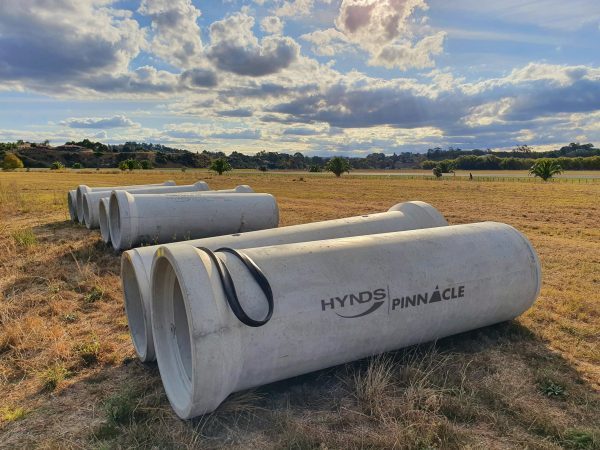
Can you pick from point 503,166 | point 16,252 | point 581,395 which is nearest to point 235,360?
point 581,395

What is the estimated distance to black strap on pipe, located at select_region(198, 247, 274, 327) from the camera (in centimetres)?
346

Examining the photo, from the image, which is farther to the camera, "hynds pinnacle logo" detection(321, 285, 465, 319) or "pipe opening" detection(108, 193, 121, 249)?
"pipe opening" detection(108, 193, 121, 249)

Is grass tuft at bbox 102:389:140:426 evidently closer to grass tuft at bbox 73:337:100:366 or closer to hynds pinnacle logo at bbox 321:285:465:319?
grass tuft at bbox 73:337:100:366

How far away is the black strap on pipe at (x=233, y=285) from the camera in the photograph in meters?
3.46

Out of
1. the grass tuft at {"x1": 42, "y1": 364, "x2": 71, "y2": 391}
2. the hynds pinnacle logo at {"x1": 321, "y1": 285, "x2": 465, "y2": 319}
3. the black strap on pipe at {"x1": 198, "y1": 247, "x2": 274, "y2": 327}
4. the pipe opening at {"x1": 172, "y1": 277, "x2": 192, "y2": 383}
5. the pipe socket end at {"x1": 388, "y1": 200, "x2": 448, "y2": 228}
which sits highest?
the pipe socket end at {"x1": 388, "y1": 200, "x2": 448, "y2": 228}

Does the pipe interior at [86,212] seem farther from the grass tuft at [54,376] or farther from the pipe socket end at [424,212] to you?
the pipe socket end at [424,212]

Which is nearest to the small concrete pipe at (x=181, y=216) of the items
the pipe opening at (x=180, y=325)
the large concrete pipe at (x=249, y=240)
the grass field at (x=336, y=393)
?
the grass field at (x=336, y=393)

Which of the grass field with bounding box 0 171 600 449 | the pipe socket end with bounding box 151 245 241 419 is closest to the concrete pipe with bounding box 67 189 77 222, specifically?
the grass field with bounding box 0 171 600 449

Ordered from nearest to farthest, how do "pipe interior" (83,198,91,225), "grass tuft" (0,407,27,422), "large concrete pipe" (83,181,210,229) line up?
1. "grass tuft" (0,407,27,422)
2. "large concrete pipe" (83,181,210,229)
3. "pipe interior" (83,198,91,225)

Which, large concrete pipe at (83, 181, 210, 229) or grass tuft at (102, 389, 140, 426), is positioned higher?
large concrete pipe at (83, 181, 210, 229)

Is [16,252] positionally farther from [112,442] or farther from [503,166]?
[503,166]

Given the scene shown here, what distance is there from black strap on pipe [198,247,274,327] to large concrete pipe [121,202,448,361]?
1149mm

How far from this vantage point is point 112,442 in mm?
3459

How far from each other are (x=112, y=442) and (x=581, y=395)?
4.28m
